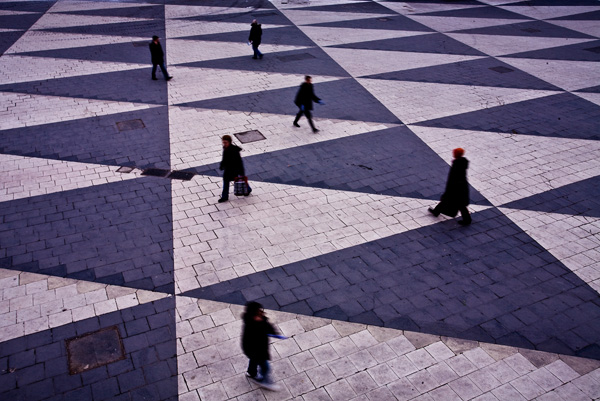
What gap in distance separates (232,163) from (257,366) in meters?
4.09

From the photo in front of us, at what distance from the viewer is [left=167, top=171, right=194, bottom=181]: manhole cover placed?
379 inches

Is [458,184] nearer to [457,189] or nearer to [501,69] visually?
[457,189]

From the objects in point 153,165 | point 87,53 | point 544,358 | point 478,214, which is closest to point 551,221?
point 478,214

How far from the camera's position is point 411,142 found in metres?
11.1

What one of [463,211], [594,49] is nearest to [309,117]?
[463,211]

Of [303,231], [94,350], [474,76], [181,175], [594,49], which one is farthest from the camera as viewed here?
[594,49]

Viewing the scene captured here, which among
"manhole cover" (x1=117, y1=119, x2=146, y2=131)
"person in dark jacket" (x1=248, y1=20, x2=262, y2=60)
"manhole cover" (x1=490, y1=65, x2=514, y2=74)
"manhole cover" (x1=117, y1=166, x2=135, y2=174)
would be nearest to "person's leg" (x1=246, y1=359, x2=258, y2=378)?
"manhole cover" (x1=117, y1=166, x2=135, y2=174)

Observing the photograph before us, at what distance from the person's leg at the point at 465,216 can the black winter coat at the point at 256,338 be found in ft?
15.0

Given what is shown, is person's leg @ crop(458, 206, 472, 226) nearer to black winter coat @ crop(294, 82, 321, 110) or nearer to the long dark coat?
the long dark coat

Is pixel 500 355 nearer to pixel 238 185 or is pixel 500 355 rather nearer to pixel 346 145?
pixel 238 185

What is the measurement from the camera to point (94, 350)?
232 inches

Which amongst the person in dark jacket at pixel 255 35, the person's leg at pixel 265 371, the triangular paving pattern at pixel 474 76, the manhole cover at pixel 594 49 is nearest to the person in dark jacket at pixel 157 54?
the person in dark jacket at pixel 255 35

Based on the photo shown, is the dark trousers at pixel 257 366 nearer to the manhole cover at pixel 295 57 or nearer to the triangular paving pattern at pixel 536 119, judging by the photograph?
the triangular paving pattern at pixel 536 119

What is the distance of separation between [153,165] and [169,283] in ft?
12.9
